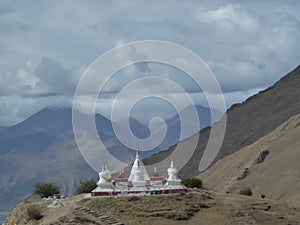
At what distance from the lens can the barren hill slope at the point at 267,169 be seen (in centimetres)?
13438

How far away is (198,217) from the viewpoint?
231ft

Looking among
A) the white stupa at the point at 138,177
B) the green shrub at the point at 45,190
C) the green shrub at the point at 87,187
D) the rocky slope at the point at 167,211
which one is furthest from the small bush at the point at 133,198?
the green shrub at the point at 45,190

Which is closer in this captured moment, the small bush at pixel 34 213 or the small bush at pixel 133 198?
the small bush at pixel 34 213

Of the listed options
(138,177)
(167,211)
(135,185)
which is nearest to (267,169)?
(138,177)

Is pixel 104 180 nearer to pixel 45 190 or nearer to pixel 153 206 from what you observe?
pixel 153 206

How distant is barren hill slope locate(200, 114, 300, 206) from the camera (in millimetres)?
134375

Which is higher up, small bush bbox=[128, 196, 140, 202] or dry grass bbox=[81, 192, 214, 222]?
small bush bbox=[128, 196, 140, 202]

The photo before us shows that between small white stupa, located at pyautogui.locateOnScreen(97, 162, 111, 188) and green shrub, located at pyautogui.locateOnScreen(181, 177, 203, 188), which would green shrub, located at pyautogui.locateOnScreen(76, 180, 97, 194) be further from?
small white stupa, located at pyautogui.locateOnScreen(97, 162, 111, 188)

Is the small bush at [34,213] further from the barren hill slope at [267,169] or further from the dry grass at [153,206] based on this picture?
the barren hill slope at [267,169]

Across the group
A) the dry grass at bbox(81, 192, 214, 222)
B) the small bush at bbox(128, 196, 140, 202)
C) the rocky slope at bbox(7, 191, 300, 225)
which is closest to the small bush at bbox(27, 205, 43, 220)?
the rocky slope at bbox(7, 191, 300, 225)

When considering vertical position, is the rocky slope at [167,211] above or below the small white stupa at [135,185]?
below

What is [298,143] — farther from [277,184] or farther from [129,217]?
[129,217]

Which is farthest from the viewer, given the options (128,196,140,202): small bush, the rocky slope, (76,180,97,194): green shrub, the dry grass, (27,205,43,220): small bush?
(76,180,97,194): green shrub

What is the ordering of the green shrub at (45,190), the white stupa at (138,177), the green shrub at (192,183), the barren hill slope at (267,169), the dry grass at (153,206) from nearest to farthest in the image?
the dry grass at (153,206), the white stupa at (138,177), the green shrub at (45,190), the green shrub at (192,183), the barren hill slope at (267,169)
